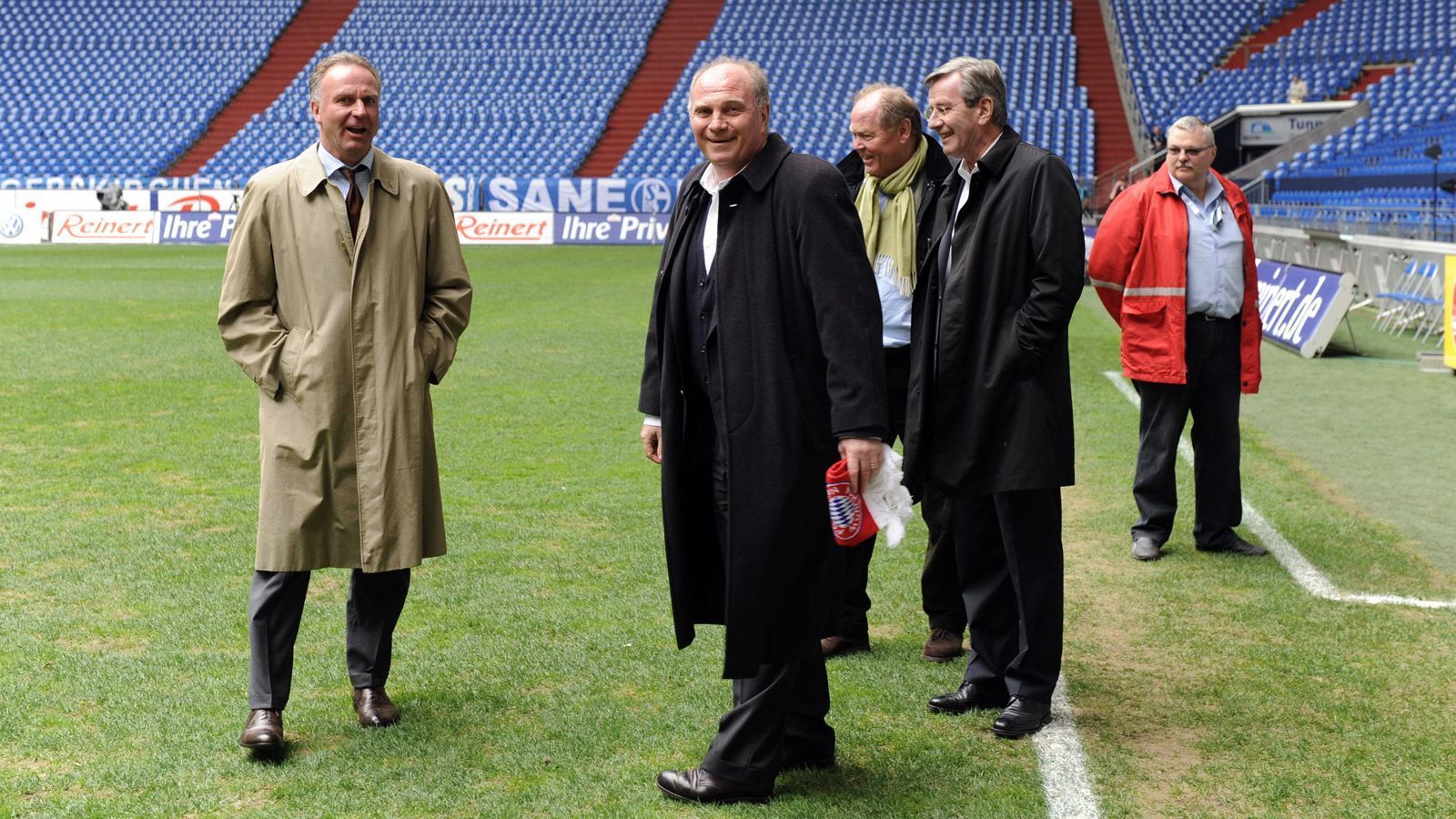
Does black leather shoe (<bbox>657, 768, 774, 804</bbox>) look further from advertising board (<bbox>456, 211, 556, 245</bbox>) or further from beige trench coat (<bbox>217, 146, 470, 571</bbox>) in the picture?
advertising board (<bbox>456, 211, 556, 245</bbox>)

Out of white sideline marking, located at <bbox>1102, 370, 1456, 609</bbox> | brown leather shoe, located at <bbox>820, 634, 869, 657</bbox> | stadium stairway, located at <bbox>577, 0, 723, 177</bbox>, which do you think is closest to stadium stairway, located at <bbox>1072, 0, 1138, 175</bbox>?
stadium stairway, located at <bbox>577, 0, 723, 177</bbox>

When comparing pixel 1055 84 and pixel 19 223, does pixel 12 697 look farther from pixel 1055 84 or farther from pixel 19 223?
pixel 1055 84

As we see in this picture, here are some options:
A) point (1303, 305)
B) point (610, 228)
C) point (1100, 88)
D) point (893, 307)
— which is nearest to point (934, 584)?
point (893, 307)

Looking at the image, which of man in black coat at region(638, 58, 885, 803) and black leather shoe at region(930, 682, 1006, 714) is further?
black leather shoe at region(930, 682, 1006, 714)

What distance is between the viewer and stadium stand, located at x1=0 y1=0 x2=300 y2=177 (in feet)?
136

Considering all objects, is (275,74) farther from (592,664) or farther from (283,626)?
(283,626)

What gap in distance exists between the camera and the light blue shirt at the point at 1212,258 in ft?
21.5

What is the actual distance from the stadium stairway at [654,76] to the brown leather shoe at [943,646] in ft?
116

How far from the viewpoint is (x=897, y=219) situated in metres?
5.02

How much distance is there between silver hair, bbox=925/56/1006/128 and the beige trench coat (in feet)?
5.63

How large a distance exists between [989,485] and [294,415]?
205cm

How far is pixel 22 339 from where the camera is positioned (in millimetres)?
14938

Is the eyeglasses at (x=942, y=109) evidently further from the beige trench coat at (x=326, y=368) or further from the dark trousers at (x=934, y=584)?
the beige trench coat at (x=326, y=368)

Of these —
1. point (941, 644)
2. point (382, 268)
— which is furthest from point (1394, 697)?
point (382, 268)
